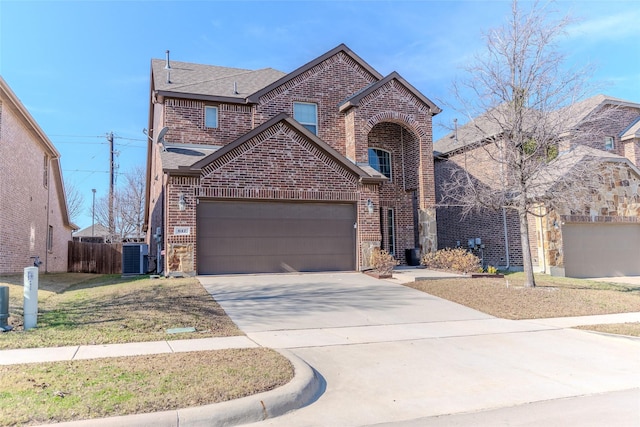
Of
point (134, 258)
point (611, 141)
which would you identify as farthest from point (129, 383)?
point (611, 141)

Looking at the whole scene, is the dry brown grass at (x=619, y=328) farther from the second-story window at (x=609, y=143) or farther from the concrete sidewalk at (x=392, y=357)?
the second-story window at (x=609, y=143)

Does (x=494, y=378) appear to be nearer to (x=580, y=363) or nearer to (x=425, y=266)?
(x=580, y=363)

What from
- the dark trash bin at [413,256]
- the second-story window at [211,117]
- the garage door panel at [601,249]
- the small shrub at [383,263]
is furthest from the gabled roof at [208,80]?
the garage door panel at [601,249]

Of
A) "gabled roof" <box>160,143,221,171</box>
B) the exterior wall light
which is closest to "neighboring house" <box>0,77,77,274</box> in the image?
"gabled roof" <box>160,143,221,171</box>

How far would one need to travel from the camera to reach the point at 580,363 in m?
6.98

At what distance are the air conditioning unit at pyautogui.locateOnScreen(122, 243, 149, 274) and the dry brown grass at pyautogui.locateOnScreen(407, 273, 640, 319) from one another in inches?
448

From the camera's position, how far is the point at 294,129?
16078 mm

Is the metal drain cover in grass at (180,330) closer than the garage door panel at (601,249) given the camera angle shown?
Yes

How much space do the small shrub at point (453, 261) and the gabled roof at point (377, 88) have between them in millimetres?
6306

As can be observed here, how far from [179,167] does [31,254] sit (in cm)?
915

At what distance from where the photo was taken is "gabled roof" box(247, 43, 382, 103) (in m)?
18.3

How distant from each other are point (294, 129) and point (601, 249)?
14.2 meters

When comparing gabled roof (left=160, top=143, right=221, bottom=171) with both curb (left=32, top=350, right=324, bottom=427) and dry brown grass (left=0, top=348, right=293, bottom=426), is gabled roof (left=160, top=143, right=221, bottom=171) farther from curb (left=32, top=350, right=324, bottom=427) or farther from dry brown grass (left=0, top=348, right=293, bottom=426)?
curb (left=32, top=350, right=324, bottom=427)

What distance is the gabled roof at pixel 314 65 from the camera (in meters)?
18.3
